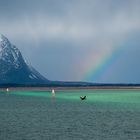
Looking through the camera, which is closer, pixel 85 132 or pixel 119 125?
pixel 85 132

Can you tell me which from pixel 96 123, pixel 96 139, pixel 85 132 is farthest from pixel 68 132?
pixel 96 123

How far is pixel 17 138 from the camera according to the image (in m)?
48.7

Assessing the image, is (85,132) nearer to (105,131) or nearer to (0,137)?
(105,131)

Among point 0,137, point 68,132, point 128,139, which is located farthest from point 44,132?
point 128,139

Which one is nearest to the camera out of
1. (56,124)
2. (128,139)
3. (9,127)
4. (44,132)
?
(128,139)

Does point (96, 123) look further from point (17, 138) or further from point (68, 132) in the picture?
point (17, 138)

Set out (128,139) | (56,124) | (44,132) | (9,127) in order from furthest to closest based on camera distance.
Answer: (56,124) < (9,127) < (44,132) < (128,139)

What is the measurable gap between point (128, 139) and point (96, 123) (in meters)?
16.1

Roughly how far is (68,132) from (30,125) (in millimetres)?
8982

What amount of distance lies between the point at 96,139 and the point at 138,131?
8158 millimetres

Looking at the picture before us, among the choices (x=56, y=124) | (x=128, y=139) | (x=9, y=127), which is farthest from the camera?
(x=56, y=124)

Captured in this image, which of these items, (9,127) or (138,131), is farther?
(9,127)

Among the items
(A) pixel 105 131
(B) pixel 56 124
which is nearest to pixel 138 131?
(A) pixel 105 131

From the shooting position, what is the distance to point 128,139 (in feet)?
158
